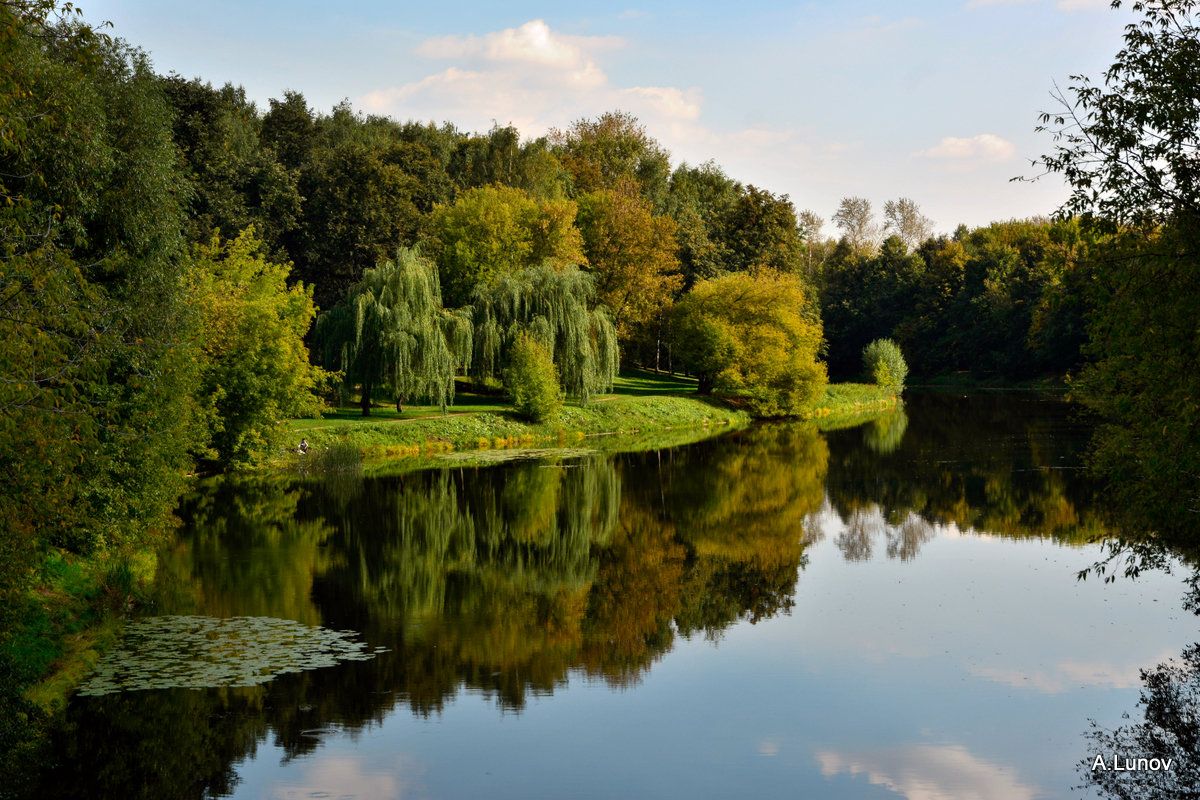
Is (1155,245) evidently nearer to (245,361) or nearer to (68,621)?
(68,621)

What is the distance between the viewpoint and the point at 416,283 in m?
35.4

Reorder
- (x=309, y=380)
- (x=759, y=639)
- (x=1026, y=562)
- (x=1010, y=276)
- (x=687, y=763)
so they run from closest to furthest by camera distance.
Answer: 1. (x=687, y=763)
2. (x=759, y=639)
3. (x=1026, y=562)
4. (x=309, y=380)
5. (x=1010, y=276)

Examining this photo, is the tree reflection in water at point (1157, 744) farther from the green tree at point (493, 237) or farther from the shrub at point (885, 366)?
the shrub at point (885, 366)

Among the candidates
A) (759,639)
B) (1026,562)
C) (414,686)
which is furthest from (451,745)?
(1026,562)

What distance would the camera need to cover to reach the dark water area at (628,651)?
9.78 m

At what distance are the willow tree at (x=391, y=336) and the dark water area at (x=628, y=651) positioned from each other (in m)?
9.48

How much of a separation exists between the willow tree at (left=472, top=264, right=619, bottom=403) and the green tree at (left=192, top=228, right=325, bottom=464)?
1002 centimetres

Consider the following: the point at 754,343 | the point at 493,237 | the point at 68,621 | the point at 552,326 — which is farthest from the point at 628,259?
the point at 68,621

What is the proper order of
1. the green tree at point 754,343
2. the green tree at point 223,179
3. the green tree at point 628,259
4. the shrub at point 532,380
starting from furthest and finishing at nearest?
the green tree at point 628,259 < the green tree at point 754,343 < the green tree at point 223,179 < the shrub at point 532,380

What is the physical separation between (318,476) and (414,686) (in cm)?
1859

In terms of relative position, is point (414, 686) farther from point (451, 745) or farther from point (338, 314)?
point (338, 314)

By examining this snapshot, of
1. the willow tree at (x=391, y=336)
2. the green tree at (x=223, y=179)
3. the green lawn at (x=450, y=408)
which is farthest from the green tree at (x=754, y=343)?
the green tree at (x=223, y=179)

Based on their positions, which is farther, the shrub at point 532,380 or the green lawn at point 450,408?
the shrub at point 532,380

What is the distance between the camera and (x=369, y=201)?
47750mm
